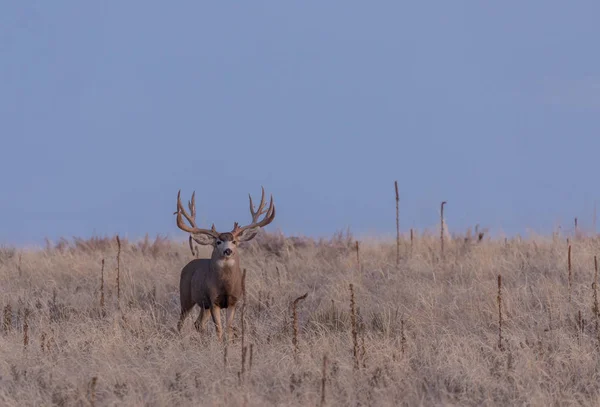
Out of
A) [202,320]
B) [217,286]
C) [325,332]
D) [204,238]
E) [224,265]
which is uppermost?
[204,238]

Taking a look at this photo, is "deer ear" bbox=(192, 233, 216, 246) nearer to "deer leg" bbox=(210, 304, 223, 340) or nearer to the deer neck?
the deer neck

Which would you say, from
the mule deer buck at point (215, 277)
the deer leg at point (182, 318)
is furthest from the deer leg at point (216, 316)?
the deer leg at point (182, 318)

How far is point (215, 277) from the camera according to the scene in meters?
9.99

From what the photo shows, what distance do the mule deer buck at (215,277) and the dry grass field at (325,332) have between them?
0.35 metres

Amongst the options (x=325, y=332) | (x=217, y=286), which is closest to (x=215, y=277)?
(x=217, y=286)

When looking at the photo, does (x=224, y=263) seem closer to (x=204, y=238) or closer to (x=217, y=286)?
(x=217, y=286)

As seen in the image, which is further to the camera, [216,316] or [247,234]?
[247,234]

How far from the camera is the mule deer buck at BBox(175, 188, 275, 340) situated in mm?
9977

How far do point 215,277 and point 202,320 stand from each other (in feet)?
2.02

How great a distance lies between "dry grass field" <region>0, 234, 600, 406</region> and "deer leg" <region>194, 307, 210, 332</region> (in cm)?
14

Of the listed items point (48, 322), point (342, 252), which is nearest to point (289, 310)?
point (48, 322)

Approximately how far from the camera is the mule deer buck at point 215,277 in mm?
9977

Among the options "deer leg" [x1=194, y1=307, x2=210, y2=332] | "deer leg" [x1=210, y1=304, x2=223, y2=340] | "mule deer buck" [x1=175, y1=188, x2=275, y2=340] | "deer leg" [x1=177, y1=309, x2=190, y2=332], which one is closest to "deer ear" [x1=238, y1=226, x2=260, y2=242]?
"mule deer buck" [x1=175, y1=188, x2=275, y2=340]

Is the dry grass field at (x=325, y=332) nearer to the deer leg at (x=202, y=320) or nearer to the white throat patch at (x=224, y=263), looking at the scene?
the deer leg at (x=202, y=320)
